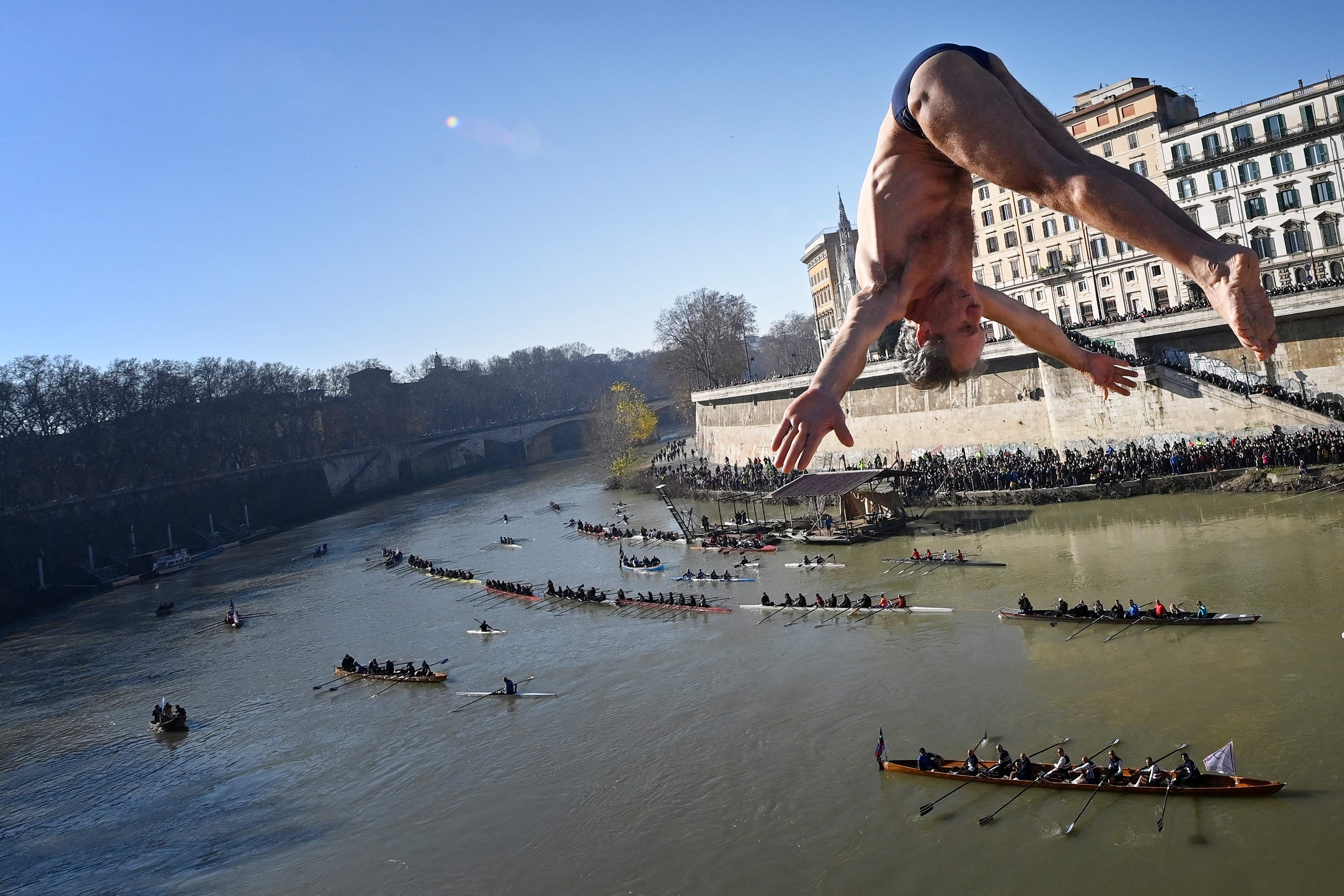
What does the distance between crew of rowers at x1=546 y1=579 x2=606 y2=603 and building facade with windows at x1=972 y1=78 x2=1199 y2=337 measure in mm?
21056

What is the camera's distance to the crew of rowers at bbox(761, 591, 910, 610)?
26.2 metres

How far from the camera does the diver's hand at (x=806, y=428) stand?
2461 millimetres

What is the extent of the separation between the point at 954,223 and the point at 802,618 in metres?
25.0

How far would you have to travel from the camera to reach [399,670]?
2805 centimetres

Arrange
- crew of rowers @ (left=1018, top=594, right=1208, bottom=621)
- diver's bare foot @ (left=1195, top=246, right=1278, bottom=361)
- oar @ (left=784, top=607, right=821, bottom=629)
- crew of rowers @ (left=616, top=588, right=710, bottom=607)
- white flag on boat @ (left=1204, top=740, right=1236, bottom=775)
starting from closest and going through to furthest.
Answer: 1. diver's bare foot @ (left=1195, top=246, right=1278, bottom=361)
2. white flag on boat @ (left=1204, top=740, right=1236, bottom=775)
3. crew of rowers @ (left=1018, top=594, right=1208, bottom=621)
4. oar @ (left=784, top=607, right=821, bottom=629)
5. crew of rowers @ (left=616, top=588, right=710, bottom=607)

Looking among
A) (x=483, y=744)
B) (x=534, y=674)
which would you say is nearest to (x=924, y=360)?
(x=483, y=744)

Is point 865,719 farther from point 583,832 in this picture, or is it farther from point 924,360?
point 924,360

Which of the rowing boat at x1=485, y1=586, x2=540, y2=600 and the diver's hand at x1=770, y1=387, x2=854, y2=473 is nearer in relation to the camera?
the diver's hand at x1=770, y1=387, x2=854, y2=473

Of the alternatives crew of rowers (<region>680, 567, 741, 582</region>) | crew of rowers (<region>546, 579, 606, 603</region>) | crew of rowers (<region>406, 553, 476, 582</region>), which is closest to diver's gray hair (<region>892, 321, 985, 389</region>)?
crew of rowers (<region>680, 567, 741, 582</region>)

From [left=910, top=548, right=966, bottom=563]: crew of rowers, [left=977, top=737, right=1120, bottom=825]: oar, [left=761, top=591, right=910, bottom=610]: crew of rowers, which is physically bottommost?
[left=977, top=737, right=1120, bottom=825]: oar

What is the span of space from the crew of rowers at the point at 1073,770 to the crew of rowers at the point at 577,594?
61.9 feet

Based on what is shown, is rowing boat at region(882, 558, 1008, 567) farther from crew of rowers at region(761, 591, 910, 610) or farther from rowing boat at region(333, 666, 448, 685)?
rowing boat at region(333, 666, 448, 685)

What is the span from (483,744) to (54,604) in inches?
1660

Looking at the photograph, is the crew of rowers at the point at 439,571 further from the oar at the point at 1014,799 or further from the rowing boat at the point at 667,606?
the oar at the point at 1014,799
